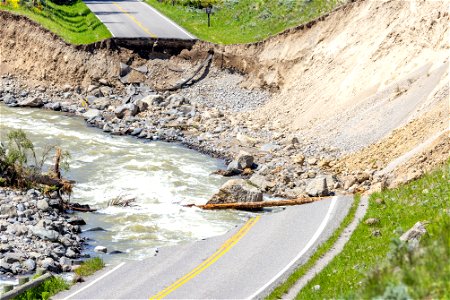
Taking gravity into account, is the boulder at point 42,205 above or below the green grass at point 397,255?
below

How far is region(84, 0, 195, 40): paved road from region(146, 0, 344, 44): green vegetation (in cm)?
115

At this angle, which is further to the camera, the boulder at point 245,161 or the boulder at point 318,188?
the boulder at point 245,161

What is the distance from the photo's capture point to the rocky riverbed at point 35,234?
20.9m

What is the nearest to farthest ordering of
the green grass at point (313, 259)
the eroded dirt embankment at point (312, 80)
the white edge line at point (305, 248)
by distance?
Answer: the green grass at point (313, 259) → the white edge line at point (305, 248) → the eroded dirt embankment at point (312, 80)

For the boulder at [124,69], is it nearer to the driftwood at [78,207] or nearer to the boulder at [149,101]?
the boulder at [149,101]

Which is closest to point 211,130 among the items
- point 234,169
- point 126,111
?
point 126,111

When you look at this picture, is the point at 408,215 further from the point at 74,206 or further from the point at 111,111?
the point at 111,111

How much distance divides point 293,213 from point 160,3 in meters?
44.0

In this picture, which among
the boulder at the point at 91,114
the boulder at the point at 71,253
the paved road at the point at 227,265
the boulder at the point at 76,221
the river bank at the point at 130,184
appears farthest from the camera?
the boulder at the point at 91,114

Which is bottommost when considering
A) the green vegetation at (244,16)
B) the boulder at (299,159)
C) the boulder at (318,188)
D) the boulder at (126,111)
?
the boulder at (318,188)

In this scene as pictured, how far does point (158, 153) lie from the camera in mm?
37000

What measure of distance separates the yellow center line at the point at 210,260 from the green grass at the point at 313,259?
97.8 inches

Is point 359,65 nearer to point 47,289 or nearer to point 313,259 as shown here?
point 313,259

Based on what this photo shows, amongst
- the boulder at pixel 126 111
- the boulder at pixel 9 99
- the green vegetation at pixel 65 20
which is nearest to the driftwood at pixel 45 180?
the boulder at pixel 126 111
